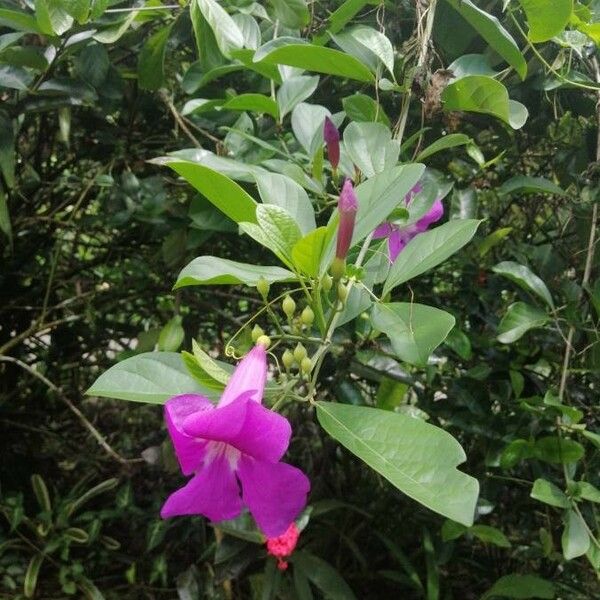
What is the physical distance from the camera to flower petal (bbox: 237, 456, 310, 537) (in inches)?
22.2

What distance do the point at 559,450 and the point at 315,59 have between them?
68 cm

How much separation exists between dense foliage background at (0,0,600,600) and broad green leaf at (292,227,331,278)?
280mm

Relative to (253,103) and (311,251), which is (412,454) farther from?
(253,103)

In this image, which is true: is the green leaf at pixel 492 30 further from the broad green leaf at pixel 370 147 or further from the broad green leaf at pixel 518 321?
the broad green leaf at pixel 518 321

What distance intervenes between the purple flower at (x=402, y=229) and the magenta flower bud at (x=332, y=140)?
10 centimetres

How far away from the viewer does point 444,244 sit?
625 mm

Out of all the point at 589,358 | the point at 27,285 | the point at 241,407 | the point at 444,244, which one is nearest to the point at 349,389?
the point at 589,358

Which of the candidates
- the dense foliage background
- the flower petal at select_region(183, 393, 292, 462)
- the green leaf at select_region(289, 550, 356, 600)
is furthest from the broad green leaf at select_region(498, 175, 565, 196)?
the green leaf at select_region(289, 550, 356, 600)

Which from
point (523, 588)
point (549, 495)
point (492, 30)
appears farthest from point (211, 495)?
point (523, 588)

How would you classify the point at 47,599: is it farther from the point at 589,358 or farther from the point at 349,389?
the point at 589,358

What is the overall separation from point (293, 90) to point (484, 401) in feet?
2.18

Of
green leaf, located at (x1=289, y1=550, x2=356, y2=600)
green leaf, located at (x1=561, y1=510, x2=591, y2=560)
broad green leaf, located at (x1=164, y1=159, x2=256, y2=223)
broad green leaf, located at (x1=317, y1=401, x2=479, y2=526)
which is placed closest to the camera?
broad green leaf, located at (x1=317, y1=401, x2=479, y2=526)

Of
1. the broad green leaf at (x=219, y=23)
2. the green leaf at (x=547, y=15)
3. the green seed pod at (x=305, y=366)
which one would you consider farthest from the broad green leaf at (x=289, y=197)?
the green leaf at (x=547, y=15)

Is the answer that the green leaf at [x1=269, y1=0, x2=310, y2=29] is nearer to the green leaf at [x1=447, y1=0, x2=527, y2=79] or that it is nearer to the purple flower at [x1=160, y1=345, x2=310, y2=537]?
the green leaf at [x1=447, y1=0, x2=527, y2=79]
